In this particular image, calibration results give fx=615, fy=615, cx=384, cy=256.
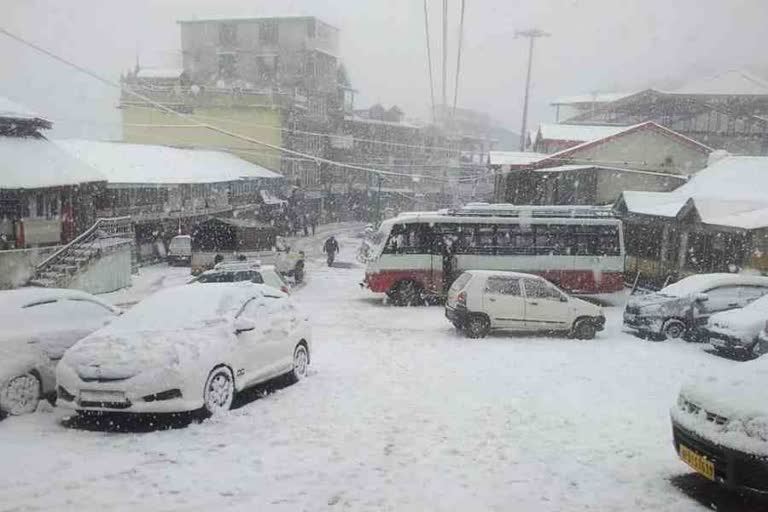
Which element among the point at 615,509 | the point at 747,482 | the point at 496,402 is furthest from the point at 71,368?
the point at 747,482

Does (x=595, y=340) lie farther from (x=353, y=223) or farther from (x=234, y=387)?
(x=353, y=223)

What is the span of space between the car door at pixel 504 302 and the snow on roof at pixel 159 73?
48229 mm

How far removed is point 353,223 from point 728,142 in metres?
35.4

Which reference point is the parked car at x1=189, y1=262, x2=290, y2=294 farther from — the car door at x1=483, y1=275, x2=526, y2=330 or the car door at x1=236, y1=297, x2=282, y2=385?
the car door at x1=236, y1=297, x2=282, y2=385

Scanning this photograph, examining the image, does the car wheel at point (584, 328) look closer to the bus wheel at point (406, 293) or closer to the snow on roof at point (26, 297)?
the bus wheel at point (406, 293)

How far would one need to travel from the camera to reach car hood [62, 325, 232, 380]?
23.6 ft

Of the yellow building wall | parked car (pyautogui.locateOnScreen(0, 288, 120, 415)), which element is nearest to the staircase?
parked car (pyautogui.locateOnScreen(0, 288, 120, 415))

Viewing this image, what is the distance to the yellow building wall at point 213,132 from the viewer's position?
50.4m

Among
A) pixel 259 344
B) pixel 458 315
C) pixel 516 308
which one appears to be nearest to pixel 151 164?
pixel 458 315

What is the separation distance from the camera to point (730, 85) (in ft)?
161

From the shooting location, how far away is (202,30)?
60.5m

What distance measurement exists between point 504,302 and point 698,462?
8.88 metres

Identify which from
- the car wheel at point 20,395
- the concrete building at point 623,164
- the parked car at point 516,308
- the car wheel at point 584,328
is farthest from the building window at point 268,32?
the car wheel at point 20,395

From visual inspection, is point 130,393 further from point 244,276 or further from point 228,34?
point 228,34
